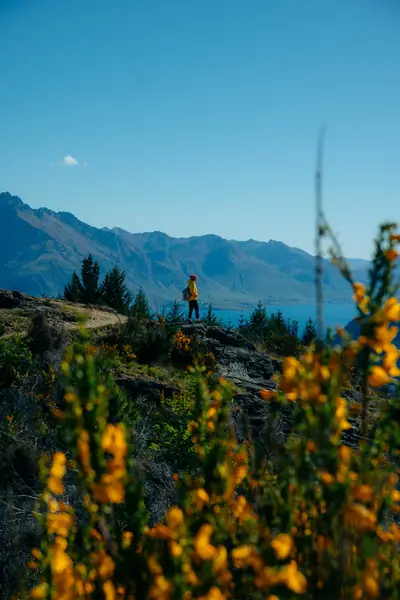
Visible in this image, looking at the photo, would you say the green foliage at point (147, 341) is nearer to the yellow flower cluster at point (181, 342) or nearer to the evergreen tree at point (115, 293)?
the yellow flower cluster at point (181, 342)

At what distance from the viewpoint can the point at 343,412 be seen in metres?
1.95

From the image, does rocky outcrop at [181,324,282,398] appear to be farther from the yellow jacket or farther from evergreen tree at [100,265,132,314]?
evergreen tree at [100,265,132,314]

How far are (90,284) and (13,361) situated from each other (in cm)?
1145

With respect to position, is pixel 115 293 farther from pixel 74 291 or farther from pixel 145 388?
pixel 145 388

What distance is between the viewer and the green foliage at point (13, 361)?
26.6 ft

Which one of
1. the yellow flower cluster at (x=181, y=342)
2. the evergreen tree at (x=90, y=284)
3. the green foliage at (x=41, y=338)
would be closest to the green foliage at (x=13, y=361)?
the green foliage at (x=41, y=338)

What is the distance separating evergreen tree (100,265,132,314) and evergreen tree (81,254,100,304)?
0.81ft

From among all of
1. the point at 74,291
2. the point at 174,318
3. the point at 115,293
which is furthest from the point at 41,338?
the point at 74,291

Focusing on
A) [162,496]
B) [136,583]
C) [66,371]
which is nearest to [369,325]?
[66,371]

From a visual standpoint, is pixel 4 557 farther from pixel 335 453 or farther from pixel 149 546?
pixel 335 453

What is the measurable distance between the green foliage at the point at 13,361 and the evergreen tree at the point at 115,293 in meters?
8.48

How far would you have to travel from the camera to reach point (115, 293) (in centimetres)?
1922

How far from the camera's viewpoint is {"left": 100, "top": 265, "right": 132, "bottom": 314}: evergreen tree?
1823 centimetres

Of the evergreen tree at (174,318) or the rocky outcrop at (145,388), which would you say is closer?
the rocky outcrop at (145,388)
